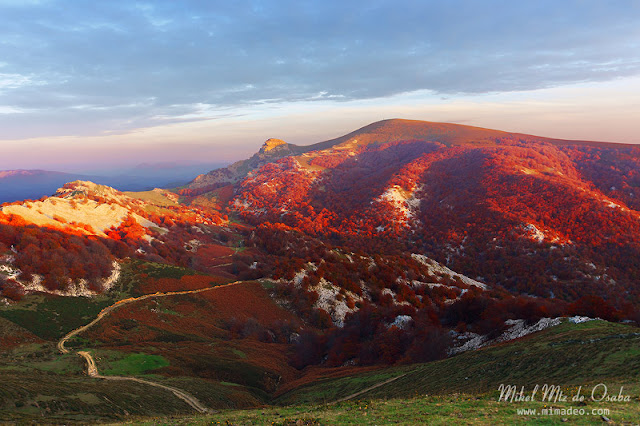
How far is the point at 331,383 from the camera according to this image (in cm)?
3797

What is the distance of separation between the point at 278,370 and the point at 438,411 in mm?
36602

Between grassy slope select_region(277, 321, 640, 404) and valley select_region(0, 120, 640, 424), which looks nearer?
grassy slope select_region(277, 321, 640, 404)

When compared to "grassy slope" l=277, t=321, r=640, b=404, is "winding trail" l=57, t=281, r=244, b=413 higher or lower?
lower

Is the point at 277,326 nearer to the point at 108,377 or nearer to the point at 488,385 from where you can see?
the point at 108,377

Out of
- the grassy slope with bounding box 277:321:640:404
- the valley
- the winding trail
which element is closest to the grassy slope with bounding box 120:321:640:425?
the grassy slope with bounding box 277:321:640:404

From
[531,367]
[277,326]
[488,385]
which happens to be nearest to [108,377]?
[488,385]

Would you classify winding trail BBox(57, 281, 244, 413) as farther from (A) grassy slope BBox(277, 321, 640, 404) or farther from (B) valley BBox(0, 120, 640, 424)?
(A) grassy slope BBox(277, 321, 640, 404)

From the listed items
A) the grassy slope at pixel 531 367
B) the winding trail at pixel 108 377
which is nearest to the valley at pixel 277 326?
the grassy slope at pixel 531 367

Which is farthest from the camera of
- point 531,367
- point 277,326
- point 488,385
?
point 277,326

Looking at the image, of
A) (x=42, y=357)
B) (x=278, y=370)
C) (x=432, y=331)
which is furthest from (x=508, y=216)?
(x=42, y=357)

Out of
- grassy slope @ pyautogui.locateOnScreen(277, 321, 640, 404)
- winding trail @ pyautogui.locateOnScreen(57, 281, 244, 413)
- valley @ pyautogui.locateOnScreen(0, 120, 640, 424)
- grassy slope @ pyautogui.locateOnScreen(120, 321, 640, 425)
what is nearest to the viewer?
grassy slope @ pyautogui.locateOnScreen(120, 321, 640, 425)

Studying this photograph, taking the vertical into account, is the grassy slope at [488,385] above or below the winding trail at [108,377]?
above

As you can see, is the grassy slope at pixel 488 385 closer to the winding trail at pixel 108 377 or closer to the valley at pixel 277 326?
the valley at pixel 277 326

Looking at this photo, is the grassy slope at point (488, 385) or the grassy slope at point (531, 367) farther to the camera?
the grassy slope at point (531, 367)
